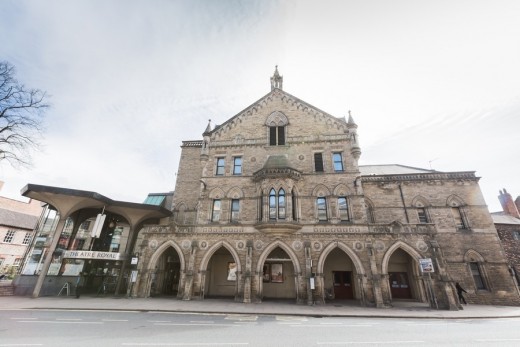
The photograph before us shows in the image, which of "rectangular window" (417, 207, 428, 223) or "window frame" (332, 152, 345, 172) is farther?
"rectangular window" (417, 207, 428, 223)

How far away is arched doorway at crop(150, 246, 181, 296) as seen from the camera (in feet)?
67.5

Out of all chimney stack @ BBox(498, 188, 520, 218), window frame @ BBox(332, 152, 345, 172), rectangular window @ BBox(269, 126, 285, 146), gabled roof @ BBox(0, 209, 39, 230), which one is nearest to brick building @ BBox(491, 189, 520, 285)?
chimney stack @ BBox(498, 188, 520, 218)

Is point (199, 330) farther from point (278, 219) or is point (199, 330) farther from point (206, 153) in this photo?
point (206, 153)

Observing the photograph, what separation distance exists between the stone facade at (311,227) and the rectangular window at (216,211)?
9 centimetres

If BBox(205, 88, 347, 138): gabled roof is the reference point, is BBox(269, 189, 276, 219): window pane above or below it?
below

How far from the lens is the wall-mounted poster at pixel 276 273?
65.1 feet

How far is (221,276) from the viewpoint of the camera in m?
20.5

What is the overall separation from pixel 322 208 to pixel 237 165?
892cm

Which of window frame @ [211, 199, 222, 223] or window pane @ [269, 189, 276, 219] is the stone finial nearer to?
window pane @ [269, 189, 276, 219]

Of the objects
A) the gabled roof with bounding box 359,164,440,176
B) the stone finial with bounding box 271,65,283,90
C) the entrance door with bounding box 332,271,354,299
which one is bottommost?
the entrance door with bounding box 332,271,354,299

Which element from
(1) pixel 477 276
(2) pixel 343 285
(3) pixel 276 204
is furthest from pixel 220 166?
(1) pixel 477 276

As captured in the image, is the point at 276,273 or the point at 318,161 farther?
the point at 318,161

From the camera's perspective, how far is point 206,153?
74.0ft

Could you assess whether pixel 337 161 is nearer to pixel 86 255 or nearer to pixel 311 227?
pixel 311 227
